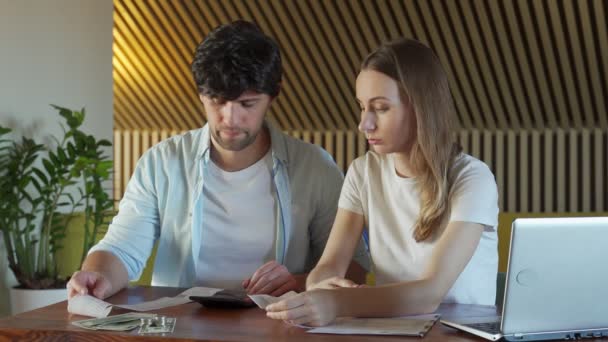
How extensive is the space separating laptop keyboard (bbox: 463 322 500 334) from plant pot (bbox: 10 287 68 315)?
14.2 ft

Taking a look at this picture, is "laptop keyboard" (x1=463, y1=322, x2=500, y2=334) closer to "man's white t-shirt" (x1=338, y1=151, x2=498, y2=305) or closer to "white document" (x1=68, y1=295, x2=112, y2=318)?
"man's white t-shirt" (x1=338, y1=151, x2=498, y2=305)

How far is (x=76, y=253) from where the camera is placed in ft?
21.3

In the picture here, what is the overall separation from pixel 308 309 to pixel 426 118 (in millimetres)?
746

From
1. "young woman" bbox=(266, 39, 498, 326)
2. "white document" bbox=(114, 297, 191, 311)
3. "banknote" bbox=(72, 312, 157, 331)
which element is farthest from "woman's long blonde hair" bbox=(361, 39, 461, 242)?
"banknote" bbox=(72, 312, 157, 331)

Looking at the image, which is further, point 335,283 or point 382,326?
Answer: point 335,283

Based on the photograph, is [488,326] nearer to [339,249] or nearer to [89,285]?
[339,249]

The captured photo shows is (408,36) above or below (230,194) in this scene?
above

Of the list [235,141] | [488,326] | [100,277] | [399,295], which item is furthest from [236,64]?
[488,326]

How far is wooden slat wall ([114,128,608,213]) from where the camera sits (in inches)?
373

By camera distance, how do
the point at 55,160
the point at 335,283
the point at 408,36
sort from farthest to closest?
the point at 408,36 → the point at 55,160 → the point at 335,283

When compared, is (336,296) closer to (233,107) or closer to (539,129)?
(233,107)

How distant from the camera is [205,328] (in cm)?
215

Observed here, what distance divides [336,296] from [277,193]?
0.97 meters

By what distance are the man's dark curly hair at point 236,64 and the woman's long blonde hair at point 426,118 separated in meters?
0.44
